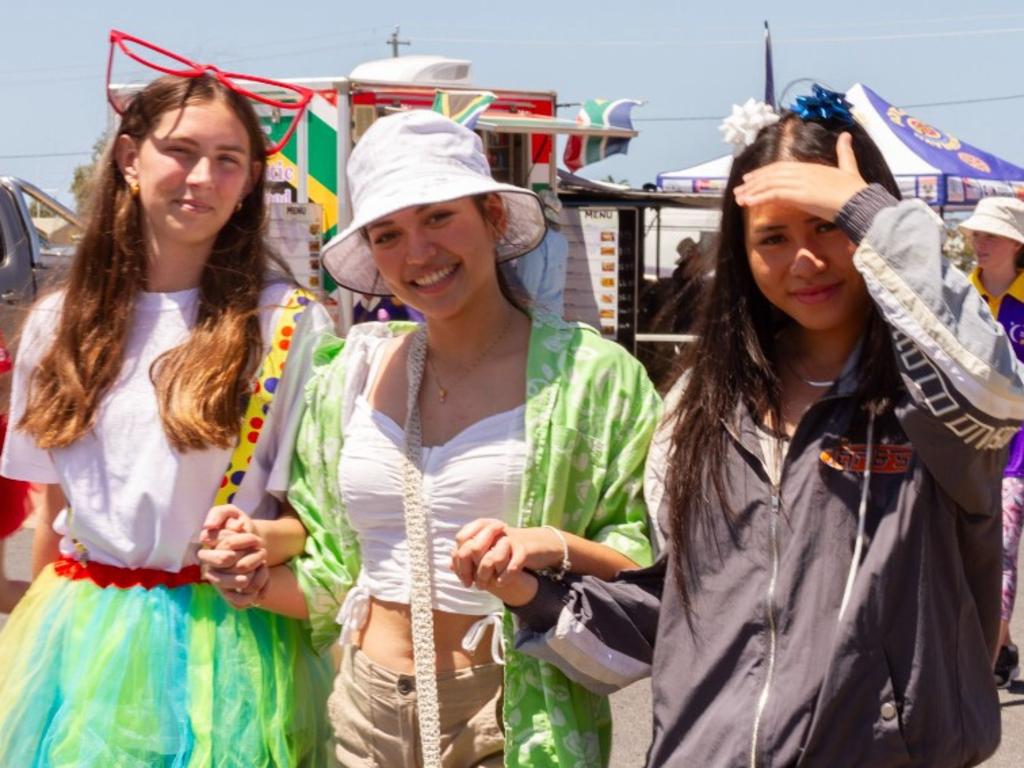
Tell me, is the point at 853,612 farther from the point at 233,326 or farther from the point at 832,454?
the point at 233,326

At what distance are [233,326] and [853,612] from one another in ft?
4.45

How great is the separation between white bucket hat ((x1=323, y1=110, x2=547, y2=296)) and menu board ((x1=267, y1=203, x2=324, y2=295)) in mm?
6711

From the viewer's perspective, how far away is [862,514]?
219 cm

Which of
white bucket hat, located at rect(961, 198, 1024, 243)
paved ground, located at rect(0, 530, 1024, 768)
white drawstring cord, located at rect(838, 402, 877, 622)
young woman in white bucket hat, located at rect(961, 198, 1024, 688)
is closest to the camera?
white drawstring cord, located at rect(838, 402, 877, 622)

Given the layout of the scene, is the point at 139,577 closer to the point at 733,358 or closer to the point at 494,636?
the point at 494,636

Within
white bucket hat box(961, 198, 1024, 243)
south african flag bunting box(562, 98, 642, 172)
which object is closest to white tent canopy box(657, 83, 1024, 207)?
south african flag bunting box(562, 98, 642, 172)

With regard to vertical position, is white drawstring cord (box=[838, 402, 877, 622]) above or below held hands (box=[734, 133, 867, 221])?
below

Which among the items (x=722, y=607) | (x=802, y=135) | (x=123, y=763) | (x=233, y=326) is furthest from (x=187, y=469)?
(x=802, y=135)

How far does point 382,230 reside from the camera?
2.71 metres

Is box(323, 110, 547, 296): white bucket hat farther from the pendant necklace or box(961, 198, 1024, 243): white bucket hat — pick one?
box(961, 198, 1024, 243): white bucket hat

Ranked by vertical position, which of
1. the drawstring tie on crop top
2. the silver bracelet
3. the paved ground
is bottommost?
the paved ground

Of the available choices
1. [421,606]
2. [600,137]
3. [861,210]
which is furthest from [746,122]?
[600,137]

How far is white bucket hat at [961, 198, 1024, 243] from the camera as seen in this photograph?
680cm

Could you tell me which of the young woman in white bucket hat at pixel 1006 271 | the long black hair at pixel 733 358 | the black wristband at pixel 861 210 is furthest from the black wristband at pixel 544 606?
the young woman in white bucket hat at pixel 1006 271
